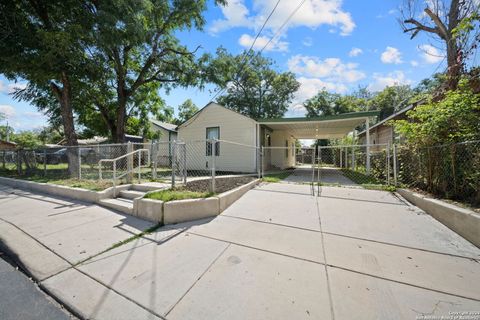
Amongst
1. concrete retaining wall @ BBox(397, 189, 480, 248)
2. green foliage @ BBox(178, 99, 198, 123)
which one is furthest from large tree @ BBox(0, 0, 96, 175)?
green foliage @ BBox(178, 99, 198, 123)

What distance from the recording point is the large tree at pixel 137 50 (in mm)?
9477

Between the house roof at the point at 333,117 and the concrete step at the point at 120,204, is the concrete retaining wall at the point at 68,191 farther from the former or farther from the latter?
the house roof at the point at 333,117

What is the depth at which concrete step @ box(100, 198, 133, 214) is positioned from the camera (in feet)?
16.3

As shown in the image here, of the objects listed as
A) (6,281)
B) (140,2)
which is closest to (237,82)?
(140,2)

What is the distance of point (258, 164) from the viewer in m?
8.77

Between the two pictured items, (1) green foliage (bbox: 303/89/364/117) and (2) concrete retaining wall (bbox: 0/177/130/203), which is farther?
(1) green foliage (bbox: 303/89/364/117)

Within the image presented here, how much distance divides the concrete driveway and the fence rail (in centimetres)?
118

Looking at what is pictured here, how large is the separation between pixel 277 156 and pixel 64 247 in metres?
12.7

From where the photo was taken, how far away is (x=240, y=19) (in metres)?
9.27

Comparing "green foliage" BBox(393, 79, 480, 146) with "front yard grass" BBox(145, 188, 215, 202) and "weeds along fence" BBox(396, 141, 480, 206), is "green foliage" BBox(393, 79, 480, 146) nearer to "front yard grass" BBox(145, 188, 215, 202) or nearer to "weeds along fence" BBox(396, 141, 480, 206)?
"weeds along fence" BBox(396, 141, 480, 206)

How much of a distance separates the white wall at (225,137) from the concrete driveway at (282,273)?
6879mm

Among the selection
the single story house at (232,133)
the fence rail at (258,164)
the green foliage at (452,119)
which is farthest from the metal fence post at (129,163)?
the green foliage at (452,119)

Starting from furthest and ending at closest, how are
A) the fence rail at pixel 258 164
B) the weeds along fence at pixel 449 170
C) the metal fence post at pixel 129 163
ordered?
the metal fence post at pixel 129 163
the fence rail at pixel 258 164
the weeds along fence at pixel 449 170

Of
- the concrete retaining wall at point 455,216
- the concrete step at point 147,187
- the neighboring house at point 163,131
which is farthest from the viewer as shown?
the neighboring house at point 163,131
